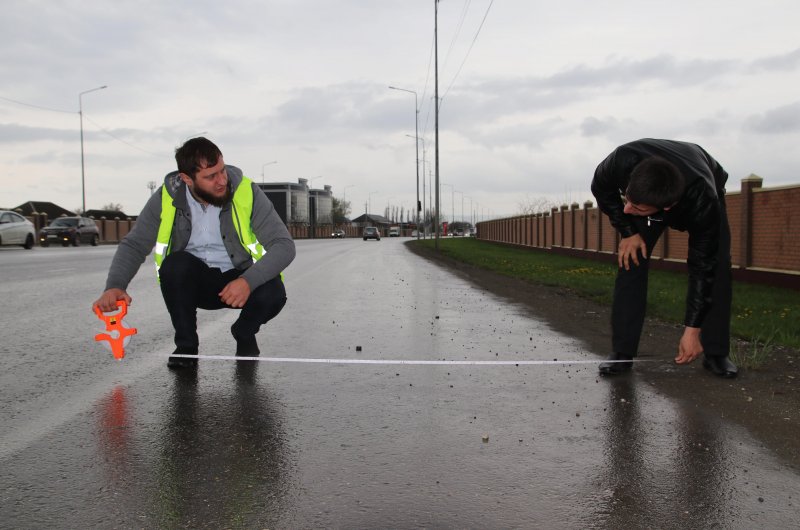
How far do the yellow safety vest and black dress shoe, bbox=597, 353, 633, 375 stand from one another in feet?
8.21

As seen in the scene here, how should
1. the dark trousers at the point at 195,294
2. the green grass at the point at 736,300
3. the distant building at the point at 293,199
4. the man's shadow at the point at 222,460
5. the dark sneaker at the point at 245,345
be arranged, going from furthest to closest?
the distant building at the point at 293,199 → the green grass at the point at 736,300 → the dark sneaker at the point at 245,345 → the dark trousers at the point at 195,294 → the man's shadow at the point at 222,460

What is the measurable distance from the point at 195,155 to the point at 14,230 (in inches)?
1129

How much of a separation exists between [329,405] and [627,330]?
225 centimetres

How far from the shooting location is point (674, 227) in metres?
4.52

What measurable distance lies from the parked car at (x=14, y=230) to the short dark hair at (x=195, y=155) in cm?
2780

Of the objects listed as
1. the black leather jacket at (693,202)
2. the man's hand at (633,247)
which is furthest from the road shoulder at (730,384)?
the man's hand at (633,247)

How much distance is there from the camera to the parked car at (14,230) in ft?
93.7

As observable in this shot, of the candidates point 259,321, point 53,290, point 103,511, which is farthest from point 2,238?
point 103,511

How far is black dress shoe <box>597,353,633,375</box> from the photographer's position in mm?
5008

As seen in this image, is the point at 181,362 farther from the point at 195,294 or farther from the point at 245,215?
the point at 245,215

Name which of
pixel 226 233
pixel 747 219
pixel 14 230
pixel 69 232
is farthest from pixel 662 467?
pixel 69 232

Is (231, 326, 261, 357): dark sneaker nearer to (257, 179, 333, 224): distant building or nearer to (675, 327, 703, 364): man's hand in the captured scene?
(675, 327, 703, 364): man's hand

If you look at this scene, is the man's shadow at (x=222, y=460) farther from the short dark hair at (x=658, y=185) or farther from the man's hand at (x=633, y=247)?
the man's hand at (x=633, y=247)

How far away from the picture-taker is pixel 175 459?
125 inches
